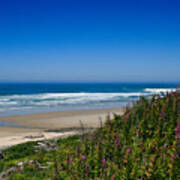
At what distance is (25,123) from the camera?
17.6 metres

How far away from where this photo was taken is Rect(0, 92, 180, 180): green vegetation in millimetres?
3262

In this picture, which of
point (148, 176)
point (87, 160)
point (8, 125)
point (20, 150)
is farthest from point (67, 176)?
point (8, 125)

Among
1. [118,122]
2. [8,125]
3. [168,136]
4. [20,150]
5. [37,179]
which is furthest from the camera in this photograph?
[8,125]

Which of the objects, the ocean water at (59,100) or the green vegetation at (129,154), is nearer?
the green vegetation at (129,154)

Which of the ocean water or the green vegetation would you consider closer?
the green vegetation

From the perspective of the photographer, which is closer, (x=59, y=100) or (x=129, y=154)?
(x=129, y=154)

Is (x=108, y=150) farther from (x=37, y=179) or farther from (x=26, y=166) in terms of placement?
(x=26, y=166)

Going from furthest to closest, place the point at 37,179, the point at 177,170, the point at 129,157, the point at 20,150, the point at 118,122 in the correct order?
1. the point at 20,150
2. the point at 118,122
3. the point at 37,179
4. the point at 129,157
5. the point at 177,170

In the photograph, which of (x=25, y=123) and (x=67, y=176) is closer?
(x=67, y=176)

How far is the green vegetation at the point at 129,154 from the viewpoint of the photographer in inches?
128

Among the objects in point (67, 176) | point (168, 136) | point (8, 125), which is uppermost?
point (168, 136)

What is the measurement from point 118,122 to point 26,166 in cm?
257

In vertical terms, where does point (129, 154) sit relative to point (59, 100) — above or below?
above

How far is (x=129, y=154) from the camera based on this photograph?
3594 mm
